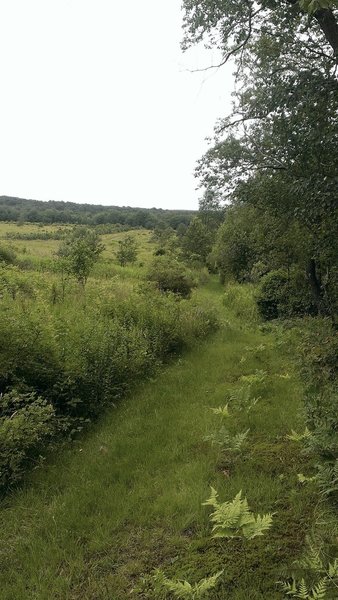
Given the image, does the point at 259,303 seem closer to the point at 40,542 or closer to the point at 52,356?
the point at 52,356

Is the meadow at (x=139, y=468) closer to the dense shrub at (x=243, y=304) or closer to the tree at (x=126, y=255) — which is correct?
the dense shrub at (x=243, y=304)

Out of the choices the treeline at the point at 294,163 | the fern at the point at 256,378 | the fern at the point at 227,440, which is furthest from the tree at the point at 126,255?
the fern at the point at 227,440

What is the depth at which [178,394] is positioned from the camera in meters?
6.77

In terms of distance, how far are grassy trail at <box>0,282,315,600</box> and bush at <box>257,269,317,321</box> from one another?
21.7 feet

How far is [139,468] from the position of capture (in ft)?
14.7

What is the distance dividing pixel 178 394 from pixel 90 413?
1.62 metres

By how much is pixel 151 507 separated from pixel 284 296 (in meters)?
10.9

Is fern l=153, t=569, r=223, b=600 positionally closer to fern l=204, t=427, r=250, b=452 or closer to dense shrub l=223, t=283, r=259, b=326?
fern l=204, t=427, r=250, b=452

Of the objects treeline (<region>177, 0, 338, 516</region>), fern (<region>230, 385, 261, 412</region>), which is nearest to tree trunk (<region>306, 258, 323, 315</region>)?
treeline (<region>177, 0, 338, 516</region>)

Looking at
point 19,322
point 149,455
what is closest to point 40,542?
point 149,455

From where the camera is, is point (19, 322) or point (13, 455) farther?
point (19, 322)

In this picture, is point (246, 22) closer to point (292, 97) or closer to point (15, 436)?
point (292, 97)

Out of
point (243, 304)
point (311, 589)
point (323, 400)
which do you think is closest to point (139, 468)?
point (323, 400)

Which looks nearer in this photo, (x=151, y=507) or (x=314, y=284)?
(x=151, y=507)
